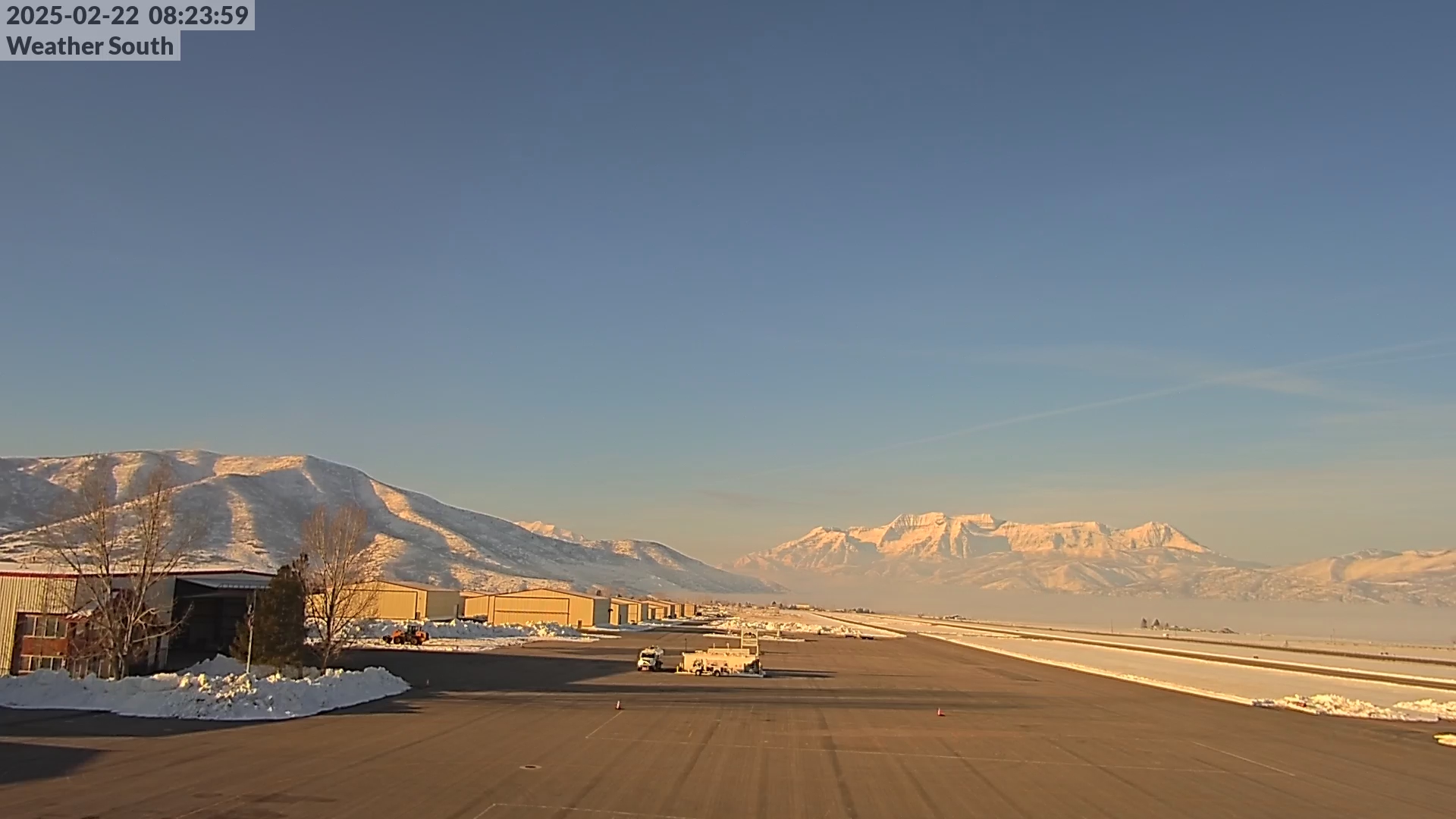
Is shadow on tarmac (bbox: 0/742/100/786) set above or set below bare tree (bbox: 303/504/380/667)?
below

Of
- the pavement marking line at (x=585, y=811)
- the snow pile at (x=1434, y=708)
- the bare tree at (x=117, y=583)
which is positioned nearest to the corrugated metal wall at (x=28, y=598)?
the bare tree at (x=117, y=583)

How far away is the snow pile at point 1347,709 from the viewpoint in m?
44.7

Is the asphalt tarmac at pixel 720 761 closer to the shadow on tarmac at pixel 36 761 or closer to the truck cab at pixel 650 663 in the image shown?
the shadow on tarmac at pixel 36 761

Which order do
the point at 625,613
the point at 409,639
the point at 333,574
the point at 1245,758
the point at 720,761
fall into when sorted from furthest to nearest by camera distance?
the point at 625,613 < the point at 409,639 < the point at 333,574 < the point at 1245,758 < the point at 720,761

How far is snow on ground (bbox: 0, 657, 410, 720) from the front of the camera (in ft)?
106

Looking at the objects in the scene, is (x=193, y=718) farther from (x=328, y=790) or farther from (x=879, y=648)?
(x=879, y=648)

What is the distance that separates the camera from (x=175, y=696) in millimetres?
32938

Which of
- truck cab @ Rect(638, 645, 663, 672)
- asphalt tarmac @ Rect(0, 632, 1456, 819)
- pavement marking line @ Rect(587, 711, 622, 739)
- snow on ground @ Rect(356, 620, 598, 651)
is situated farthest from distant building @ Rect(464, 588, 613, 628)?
pavement marking line @ Rect(587, 711, 622, 739)

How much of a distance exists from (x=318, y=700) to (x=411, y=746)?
11.2m

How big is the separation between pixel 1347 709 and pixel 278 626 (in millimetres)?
50330

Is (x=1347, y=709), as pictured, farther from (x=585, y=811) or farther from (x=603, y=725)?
(x=585, y=811)

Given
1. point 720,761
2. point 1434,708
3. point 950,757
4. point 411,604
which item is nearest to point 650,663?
point 950,757

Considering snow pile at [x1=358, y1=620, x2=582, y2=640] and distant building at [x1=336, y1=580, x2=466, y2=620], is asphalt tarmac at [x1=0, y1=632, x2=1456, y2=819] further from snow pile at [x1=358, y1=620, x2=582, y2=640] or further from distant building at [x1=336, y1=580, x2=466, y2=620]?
distant building at [x1=336, y1=580, x2=466, y2=620]

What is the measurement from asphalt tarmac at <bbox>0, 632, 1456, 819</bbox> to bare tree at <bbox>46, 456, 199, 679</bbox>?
957 centimetres
